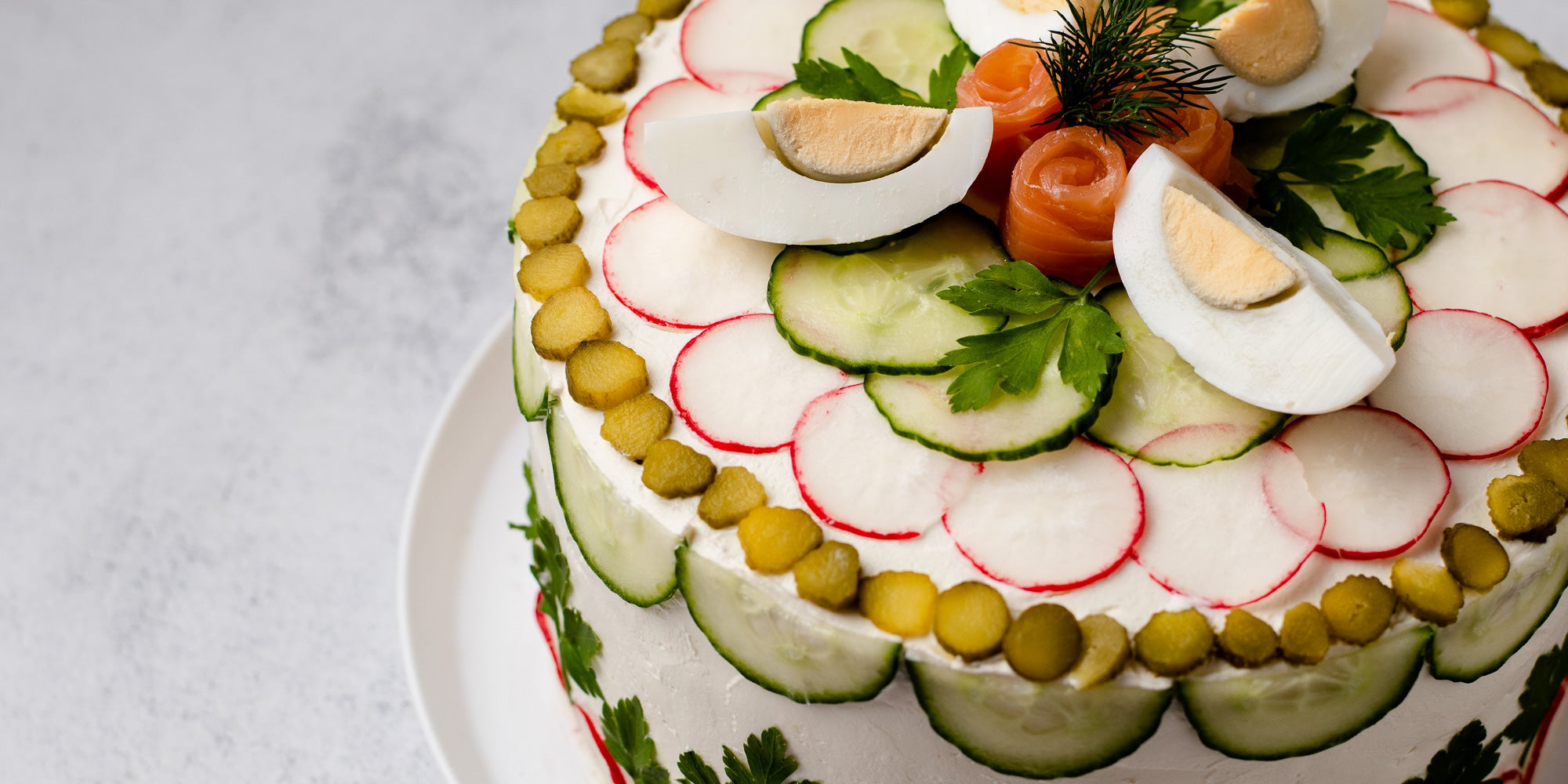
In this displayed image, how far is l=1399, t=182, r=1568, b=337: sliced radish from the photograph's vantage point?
2418 millimetres

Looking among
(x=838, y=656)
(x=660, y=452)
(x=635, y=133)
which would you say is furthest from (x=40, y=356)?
(x=838, y=656)

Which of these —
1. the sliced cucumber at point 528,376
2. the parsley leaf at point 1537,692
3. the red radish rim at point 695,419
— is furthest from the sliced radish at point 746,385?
the parsley leaf at point 1537,692

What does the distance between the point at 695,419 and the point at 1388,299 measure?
1.18 m

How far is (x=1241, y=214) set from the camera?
233cm

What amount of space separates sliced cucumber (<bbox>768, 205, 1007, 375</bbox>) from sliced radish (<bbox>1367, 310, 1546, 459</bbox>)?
676 millimetres

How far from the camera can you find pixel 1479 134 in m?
2.73

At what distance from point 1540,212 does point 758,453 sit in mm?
1511

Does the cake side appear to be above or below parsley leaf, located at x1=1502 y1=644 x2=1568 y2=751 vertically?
above

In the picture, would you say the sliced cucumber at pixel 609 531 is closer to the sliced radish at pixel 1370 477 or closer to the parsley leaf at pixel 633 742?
the parsley leaf at pixel 633 742

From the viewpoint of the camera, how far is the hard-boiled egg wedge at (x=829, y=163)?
232 centimetres

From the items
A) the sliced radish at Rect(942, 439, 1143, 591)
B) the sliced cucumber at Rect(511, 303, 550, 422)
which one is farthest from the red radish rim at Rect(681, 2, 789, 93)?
the sliced radish at Rect(942, 439, 1143, 591)

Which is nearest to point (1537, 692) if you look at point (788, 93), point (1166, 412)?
point (1166, 412)

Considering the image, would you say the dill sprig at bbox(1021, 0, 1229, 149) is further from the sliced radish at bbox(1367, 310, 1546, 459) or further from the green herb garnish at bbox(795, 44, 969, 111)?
the sliced radish at bbox(1367, 310, 1546, 459)

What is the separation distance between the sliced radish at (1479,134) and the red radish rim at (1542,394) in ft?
1.29
